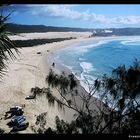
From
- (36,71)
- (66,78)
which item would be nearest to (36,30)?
(36,71)

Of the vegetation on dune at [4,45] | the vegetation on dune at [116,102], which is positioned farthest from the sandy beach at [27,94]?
the vegetation on dune at [4,45]

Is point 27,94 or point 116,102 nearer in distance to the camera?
point 116,102

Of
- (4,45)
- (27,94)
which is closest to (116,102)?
(4,45)

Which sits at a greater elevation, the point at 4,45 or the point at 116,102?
the point at 4,45

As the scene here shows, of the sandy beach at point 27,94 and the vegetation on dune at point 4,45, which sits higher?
the vegetation on dune at point 4,45

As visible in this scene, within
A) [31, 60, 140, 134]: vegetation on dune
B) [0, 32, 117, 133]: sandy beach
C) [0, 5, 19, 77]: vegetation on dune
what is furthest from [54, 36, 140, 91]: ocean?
[0, 5, 19, 77]: vegetation on dune

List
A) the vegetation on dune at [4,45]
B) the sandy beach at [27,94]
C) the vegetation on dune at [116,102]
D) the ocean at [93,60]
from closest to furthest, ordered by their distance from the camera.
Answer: the vegetation on dune at [4,45], the vegetation on dune at [116,102], the sandy beach at [27,94], the ocean at [93,60]

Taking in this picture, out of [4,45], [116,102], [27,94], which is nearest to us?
[4,45]

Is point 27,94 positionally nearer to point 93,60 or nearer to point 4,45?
point 4,45

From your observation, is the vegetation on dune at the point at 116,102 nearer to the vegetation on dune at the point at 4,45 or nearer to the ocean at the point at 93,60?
the vegetation on dune at the point at 4,45

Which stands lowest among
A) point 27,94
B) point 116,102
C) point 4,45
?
point 27,94

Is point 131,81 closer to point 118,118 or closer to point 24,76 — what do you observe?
point 118,118
